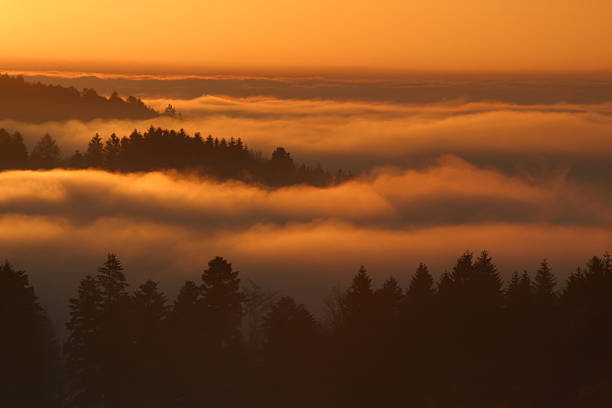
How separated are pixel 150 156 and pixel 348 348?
106 metres

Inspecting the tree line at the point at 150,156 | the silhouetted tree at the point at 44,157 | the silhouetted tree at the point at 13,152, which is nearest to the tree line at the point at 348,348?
the silhouetted tree at the point at 13,152

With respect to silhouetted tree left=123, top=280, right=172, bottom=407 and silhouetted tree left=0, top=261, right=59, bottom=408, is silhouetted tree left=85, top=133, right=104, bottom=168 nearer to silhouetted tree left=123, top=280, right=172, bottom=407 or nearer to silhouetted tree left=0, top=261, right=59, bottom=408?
silhouetted tree left=0, top=261, right=59, bottom=408

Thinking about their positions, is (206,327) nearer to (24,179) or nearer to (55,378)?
(55,378)

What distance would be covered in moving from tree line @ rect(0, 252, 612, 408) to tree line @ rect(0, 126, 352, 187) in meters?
89.7

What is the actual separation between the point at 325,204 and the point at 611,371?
160701 mm

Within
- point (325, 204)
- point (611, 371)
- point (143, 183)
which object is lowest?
point (325, 204)

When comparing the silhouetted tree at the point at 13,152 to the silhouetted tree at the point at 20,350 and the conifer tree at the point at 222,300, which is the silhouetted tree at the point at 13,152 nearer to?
the silhouetted tree at the point at 20,350

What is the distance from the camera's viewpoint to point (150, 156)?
139875 millimetres

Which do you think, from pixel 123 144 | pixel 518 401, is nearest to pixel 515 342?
pixel 518 401

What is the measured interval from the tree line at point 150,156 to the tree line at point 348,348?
8967 cm

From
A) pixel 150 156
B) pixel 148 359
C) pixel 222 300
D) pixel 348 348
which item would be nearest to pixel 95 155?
pixel 150 156

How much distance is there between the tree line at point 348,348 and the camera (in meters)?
34.7

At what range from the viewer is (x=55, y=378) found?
166 feet

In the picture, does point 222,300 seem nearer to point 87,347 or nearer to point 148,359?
point 148,359
